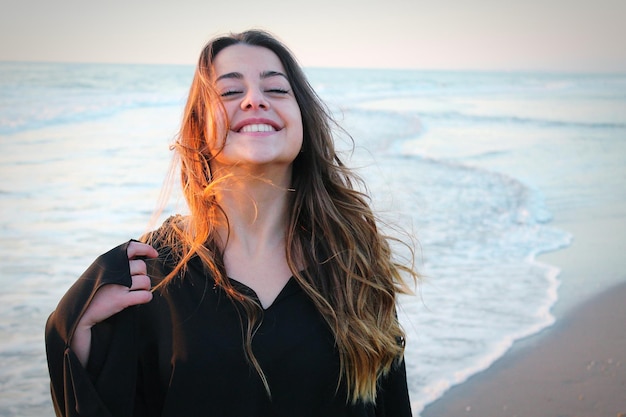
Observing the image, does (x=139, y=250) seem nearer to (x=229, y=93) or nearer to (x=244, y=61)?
(x=229, y=93)

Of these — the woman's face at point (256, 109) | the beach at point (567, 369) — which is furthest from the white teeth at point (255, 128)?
the beach at point (567, 369)

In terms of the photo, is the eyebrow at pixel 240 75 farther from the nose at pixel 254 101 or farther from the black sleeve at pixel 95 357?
the black sleeve at pixel 95 357

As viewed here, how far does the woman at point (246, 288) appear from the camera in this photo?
7.14 ft

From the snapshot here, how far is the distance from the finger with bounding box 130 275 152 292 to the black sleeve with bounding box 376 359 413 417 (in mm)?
1043

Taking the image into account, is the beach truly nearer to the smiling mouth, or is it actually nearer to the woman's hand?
the smiling mouth

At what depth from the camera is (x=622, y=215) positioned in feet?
29.4

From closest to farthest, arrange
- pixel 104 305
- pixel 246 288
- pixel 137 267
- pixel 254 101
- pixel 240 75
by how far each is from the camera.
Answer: pixel 104 305 → pixel 137 267 → pixel 246 288 → pixel 254 101 → pixel 240 75

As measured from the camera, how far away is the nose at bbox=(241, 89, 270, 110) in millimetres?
2510

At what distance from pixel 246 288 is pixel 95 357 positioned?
1.84 ft

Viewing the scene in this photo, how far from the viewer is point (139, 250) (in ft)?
7.65

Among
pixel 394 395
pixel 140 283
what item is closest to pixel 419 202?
pixel 394 395

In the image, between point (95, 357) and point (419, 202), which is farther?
point (419, 202)

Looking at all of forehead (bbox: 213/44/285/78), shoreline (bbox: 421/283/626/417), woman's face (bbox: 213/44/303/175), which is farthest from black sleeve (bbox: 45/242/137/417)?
shoreline (bbox: 421/283/626/417)

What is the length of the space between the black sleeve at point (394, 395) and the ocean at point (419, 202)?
126cm
